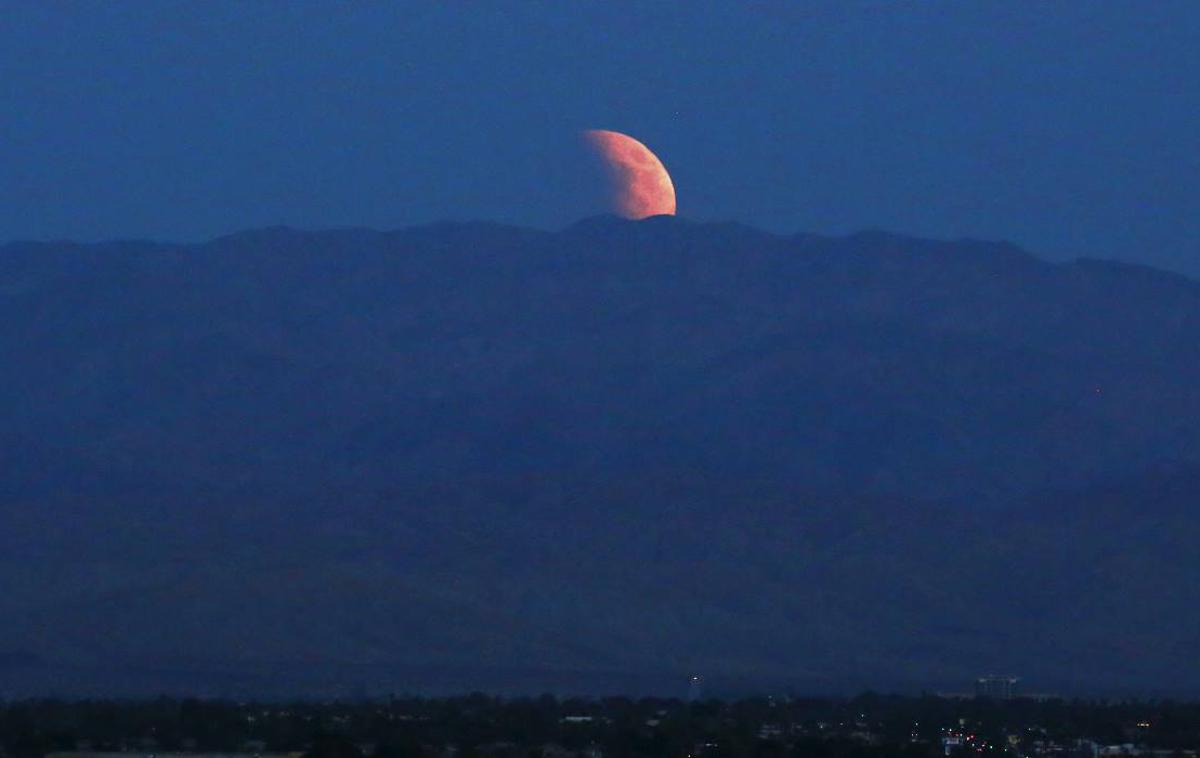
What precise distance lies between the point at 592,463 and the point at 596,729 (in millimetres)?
58149

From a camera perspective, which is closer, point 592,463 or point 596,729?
point 596,729

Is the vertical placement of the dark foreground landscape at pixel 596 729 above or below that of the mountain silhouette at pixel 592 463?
below

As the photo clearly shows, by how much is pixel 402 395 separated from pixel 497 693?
36.3 meters

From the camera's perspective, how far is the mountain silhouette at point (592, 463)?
96.8m

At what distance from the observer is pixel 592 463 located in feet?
387

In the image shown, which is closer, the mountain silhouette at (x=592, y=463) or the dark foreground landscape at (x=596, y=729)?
the dark foreground landscape at (x=596, y=729)

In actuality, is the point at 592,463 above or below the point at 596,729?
above

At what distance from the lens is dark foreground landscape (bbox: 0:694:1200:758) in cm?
5134

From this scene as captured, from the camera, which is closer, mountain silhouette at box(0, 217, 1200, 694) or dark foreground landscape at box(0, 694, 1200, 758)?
dark foreground landscape at box(0, 694, 1200, 758)

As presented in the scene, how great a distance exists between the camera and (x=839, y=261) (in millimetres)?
135875

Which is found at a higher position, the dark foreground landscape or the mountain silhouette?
the mountain silhouette

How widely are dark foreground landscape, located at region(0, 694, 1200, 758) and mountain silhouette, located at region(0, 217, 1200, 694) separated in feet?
64.9

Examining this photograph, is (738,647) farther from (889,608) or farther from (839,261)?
(839,261)

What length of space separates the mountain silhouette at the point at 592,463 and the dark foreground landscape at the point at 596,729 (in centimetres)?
1978
